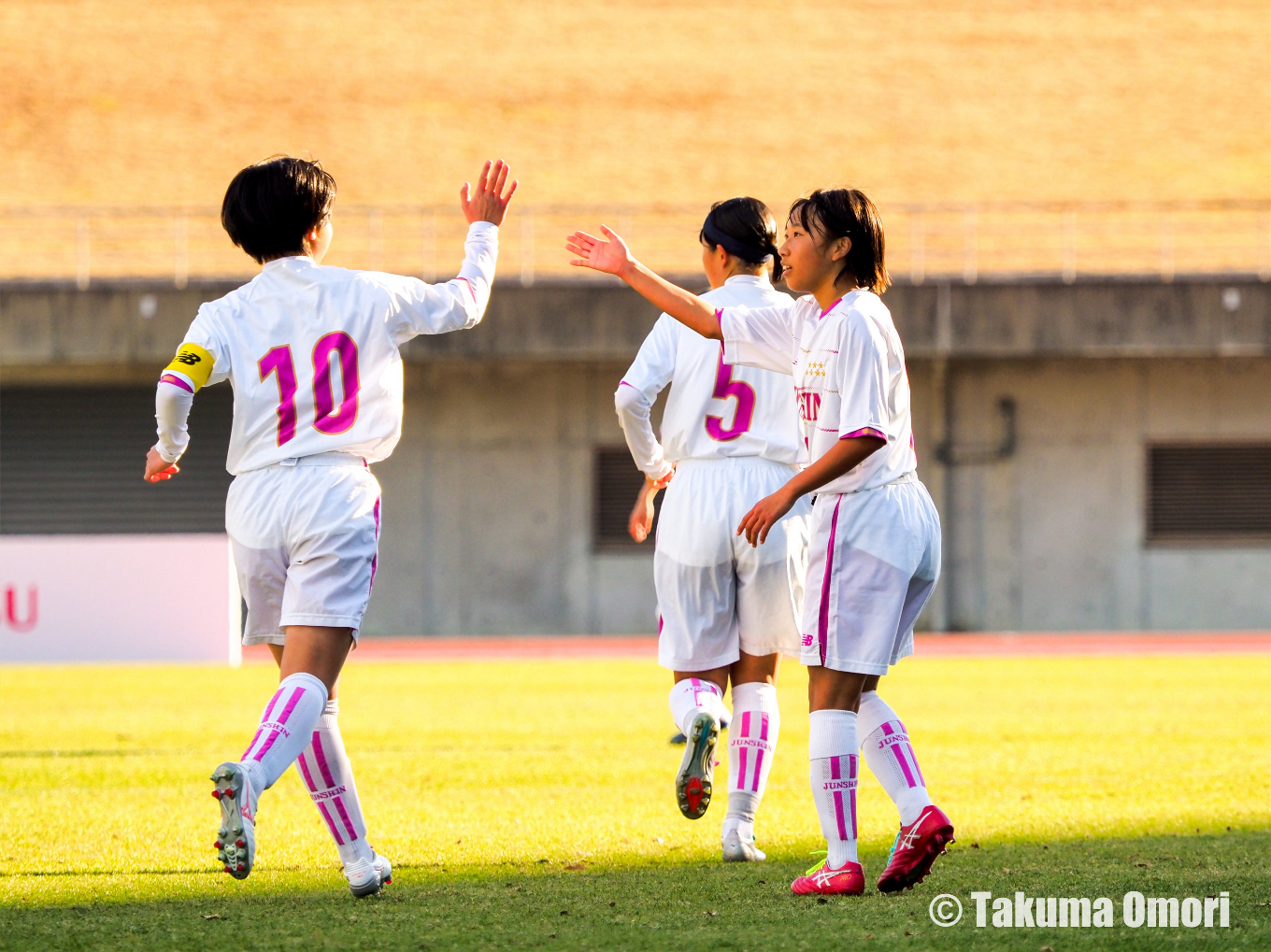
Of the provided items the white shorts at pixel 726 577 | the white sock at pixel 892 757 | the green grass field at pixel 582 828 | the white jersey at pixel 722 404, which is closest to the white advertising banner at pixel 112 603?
the green grass field at pixel 582 828

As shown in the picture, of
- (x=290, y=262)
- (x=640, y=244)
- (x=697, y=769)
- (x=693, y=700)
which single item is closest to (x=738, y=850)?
(x=693, y=700)

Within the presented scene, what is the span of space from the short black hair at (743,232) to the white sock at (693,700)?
1474 millimetres

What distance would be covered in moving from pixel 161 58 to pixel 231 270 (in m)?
13.1

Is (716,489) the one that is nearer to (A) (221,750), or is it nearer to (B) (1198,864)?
(B) (1198,864)

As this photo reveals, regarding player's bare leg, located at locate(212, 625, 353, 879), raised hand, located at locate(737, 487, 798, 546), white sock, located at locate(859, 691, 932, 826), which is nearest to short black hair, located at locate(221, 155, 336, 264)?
player's bare leg, located at locate(212, 625, 353, 879)

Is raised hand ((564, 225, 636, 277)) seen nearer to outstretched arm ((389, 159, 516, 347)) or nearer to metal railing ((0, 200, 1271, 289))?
outstretched arm ((389, 159, 516, 347))

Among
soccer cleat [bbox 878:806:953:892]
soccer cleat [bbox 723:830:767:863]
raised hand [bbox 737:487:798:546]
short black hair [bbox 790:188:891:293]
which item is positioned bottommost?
soccer cleat [bbox 723:830:767:863]

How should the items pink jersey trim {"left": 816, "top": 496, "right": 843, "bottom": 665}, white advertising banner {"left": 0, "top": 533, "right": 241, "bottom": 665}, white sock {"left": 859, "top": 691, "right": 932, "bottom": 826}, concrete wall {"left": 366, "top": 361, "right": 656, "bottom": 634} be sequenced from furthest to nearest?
concrete wall {"left": 366, "top": 361, "right": 656, "bottom": 634}, white advertising banner {"left": 0, "top": 533, "right": 241, "bottom": 665}, white sock {"left": 859, "top": 691, "right": 932, "bottom": 826}, pink jersey trim {"left": 816, "top": 496, "right": 843, "bottom": 665}

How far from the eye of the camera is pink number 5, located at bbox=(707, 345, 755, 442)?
5.94 meters

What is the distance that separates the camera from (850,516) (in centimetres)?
477

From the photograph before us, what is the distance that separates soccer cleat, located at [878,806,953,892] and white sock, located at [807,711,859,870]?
0.14 meters

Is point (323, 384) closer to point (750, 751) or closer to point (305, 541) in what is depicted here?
point (305, 541)

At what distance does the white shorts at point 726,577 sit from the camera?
5812 mm

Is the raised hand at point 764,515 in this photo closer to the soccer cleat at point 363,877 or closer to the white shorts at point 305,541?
the white shorts at point 305,541
